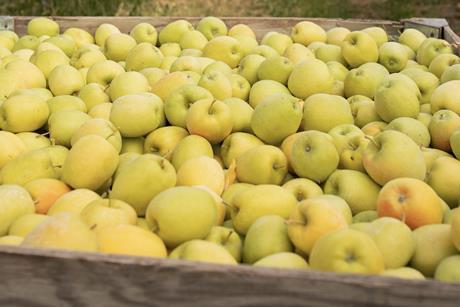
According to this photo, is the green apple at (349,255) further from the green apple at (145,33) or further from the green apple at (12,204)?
the green apple at (145,33)

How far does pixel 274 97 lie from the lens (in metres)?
2.01

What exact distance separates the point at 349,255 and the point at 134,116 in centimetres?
106

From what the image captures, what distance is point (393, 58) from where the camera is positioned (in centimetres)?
264

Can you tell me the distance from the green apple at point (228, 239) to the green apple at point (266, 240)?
0.07ft

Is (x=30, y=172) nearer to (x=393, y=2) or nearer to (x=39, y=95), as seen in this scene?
(x=39, y=95)

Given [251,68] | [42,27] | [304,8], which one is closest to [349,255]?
[251,68]

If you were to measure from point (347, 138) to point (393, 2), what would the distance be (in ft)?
19.5

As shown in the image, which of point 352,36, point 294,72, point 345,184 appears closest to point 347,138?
point 345,184

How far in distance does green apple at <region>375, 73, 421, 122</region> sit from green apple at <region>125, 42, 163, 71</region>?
1051mm

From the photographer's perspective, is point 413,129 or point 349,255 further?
point 413,129

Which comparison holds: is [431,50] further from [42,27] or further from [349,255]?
[42,27]

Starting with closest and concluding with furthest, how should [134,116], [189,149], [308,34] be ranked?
[189,149], [134,116], [308,34]

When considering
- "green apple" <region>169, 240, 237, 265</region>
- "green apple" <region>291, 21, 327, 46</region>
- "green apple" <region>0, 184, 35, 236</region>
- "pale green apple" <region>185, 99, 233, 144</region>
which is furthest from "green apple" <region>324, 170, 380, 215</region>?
"green apple" <region>291, 21, 327, 46</region>

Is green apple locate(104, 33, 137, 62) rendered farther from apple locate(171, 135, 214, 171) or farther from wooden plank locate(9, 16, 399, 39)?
apple locate(171, 135, 214, 171)
